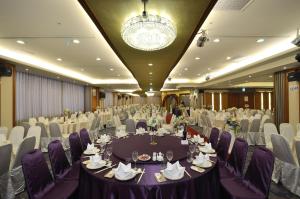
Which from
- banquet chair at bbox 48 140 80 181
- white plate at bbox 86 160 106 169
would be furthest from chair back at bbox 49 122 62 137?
white plate at bbox 86 160 106 169

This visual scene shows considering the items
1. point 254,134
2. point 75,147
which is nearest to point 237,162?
point 75,147

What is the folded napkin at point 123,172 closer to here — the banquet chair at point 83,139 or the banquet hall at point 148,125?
the banquet hall at point 148,125

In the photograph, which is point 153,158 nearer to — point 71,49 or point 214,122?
point 71,49

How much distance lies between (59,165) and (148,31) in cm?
252

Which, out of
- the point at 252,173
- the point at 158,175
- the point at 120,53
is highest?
the point at 120,53

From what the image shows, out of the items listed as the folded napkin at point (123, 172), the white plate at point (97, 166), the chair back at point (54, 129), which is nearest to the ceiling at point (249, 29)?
the folded napkin at point (123, 172)

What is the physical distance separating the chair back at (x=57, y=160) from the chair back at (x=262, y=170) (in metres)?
2.86

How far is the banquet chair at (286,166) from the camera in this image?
334 centimetres

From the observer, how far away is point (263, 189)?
235 centimetres

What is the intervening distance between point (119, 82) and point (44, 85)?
5655mm

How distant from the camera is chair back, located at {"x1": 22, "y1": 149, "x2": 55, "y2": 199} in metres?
2.24

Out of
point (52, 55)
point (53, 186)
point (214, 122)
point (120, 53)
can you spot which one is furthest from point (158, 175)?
point (214, 122)

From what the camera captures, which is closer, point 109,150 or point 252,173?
point 252,173

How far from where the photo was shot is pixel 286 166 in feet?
11.6
